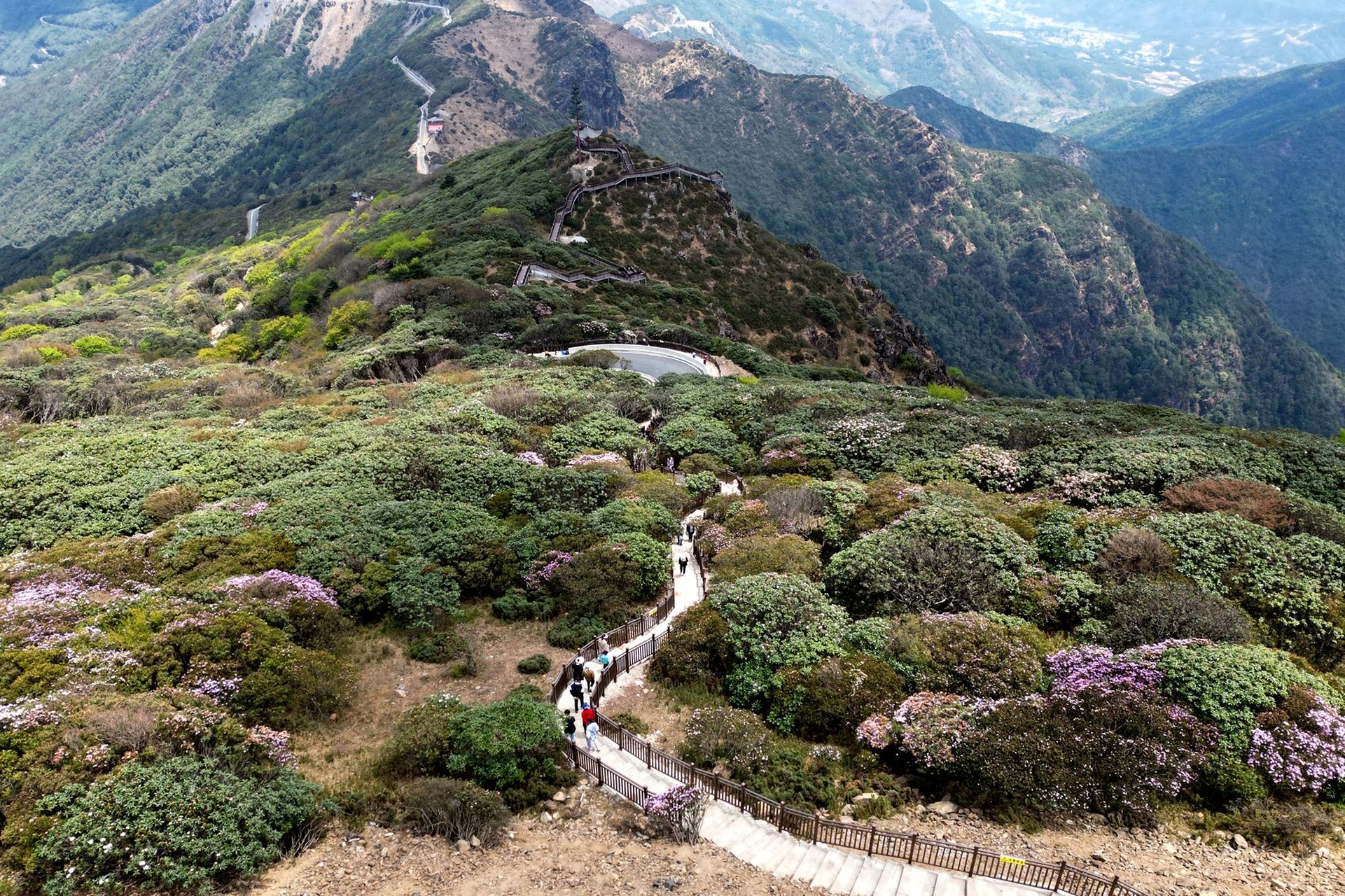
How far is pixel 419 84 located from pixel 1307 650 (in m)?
202

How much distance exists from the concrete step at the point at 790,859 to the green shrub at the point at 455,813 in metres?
4.57

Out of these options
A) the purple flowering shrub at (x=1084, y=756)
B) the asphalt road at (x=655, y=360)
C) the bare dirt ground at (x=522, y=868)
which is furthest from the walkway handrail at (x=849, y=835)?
the asphalt road at (x=655, y=360)

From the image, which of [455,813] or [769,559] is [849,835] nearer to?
[455,813]

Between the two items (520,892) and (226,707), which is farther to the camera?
(226,707)

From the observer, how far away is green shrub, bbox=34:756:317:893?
10.8 m

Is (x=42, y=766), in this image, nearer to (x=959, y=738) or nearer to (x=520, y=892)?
(x=520, y=892)

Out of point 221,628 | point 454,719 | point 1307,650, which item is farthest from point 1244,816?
point 221,628

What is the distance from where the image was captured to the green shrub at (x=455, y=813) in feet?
41.6

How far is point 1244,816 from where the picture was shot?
12672mm

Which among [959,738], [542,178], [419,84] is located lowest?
[959,738]

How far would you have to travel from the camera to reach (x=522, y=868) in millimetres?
12195

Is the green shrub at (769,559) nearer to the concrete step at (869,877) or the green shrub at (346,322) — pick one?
the concrete step at (869,877)

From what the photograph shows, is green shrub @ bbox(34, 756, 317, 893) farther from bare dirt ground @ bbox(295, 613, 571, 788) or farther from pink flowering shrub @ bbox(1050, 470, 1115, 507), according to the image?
pink flowering shrub @ bbox(1050, 470, 1115, 507)

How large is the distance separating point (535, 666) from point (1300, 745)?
1474cm
